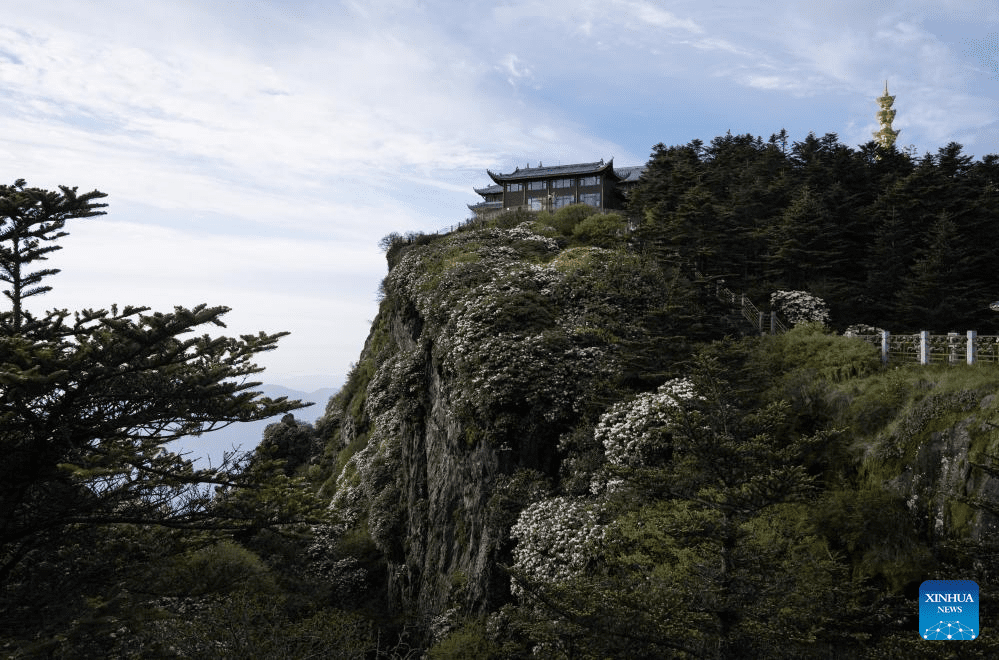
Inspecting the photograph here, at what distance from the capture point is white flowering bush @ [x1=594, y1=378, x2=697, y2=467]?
13641 mm

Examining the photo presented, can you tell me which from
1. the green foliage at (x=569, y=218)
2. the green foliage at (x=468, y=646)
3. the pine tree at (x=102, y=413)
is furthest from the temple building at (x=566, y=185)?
the pine tree at (x=102, y=413)

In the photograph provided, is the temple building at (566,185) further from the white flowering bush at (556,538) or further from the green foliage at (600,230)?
the white flowering bush at (556,538)

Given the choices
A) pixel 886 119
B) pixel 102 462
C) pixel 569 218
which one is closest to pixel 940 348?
pixel 102 462

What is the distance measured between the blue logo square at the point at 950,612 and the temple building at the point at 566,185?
4402cm

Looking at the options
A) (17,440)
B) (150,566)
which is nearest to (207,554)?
(150,566)

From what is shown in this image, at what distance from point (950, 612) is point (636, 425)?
21.9 feet

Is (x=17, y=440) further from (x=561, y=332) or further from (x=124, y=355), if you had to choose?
(x=561, y=332)

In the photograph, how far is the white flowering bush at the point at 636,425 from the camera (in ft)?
44.8

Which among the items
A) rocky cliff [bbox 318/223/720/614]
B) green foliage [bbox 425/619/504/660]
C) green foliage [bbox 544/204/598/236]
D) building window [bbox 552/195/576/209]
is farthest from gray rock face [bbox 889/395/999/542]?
building window [bbox 552/195/576/209]

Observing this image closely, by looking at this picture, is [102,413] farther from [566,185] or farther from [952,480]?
[566,185]

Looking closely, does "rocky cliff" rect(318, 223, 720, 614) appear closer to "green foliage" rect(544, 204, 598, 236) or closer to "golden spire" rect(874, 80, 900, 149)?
"green foliage" rect(544, 204, 598, 236)

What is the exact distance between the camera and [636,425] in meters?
13.9

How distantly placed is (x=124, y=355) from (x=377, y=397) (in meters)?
18.0

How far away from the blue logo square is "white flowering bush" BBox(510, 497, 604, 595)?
5798mm
